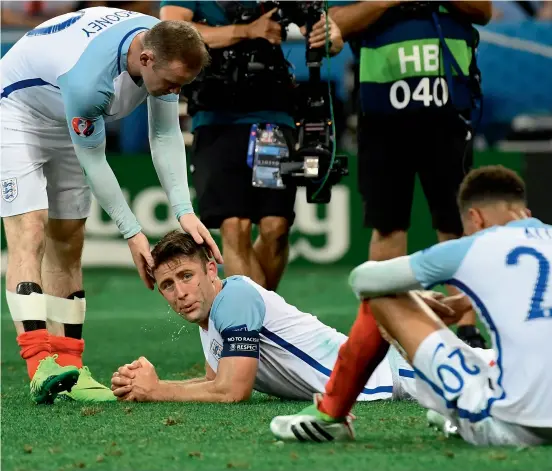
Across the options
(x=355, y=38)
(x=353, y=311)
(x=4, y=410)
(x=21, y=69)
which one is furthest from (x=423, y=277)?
(x=353, y=311)

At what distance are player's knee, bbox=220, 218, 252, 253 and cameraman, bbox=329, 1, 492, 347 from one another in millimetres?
721

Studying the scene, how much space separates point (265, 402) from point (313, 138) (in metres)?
2.06

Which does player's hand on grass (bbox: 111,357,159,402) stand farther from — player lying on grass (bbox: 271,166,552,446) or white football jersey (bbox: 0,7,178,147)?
player lying on grass (bbox: 271,166,552,446)

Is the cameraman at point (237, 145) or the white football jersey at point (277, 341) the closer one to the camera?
the white football jersey at point (277, 341)

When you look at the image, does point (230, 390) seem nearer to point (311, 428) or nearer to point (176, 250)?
point (176, 250)

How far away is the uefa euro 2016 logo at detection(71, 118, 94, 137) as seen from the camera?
5.55m

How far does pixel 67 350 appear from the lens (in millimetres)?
6105

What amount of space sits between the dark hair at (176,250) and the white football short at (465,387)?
5.13 feet

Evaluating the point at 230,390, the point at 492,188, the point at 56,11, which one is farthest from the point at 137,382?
the point at 56,11

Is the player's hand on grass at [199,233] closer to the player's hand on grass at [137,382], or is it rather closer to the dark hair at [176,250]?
the dark hair at [176,250]

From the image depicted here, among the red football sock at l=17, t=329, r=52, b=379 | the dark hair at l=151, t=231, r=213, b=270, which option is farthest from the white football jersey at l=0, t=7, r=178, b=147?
the red football sock at l=17, t=329, r=52, b=379

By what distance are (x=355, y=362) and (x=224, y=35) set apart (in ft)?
11.4

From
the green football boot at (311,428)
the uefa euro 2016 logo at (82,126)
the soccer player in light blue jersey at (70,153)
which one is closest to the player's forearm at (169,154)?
the soccer player in light blue jersey at (70,153)

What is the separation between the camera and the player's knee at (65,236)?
20.8 feet
